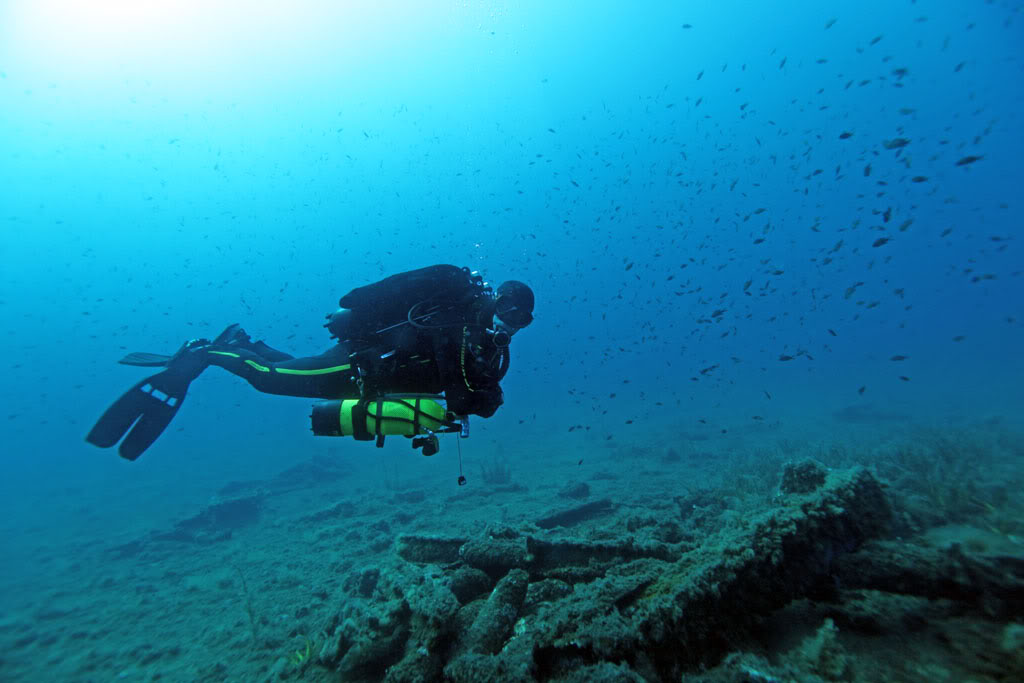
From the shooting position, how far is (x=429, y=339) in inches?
200

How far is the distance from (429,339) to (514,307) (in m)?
1.19

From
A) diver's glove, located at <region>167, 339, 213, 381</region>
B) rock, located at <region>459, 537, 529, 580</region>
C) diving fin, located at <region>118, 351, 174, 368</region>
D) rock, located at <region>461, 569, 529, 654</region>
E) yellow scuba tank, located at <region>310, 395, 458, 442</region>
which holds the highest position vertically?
diving fin, located at <region>118, 351, 174, 368</region>

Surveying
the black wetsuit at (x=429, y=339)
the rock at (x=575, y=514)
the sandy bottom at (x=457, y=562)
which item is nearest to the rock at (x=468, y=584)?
the sandy bottom at (x=457, y=562)

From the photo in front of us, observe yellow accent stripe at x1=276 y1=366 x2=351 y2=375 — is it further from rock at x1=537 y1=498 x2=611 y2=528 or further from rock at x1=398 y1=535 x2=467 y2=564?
rock at x1=537 y1=498 x2=611 y2=528

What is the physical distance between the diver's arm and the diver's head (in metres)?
2.33

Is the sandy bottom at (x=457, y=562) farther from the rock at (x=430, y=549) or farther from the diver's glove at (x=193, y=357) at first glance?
the diver's glove at (x=193, y=357)

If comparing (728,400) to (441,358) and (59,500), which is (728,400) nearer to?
(441,358)

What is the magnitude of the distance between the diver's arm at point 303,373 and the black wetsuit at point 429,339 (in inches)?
25.1

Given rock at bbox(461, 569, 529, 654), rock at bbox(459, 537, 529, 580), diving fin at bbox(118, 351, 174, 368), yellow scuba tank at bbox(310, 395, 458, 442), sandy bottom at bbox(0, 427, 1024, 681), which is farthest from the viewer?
diving fin at bbox(118, 351, 174, 368)

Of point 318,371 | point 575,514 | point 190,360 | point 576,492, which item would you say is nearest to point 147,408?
point 190,360

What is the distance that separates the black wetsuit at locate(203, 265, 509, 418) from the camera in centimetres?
490

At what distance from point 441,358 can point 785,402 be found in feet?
138

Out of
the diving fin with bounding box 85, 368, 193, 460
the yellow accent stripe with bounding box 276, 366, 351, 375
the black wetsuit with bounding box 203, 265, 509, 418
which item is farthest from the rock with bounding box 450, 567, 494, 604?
the diving fin with bounding box 85, 368, 193, 460

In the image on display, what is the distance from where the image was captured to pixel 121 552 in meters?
12.8
